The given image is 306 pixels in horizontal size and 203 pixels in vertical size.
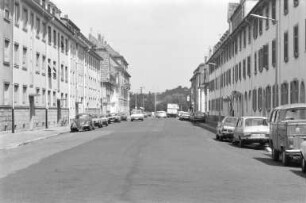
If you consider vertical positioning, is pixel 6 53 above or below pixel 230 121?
above

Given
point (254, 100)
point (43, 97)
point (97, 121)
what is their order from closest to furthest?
point (254, 100), point (43, 97), point (97, 121)

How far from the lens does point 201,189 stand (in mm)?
10656

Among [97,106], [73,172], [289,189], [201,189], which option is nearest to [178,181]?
[201,189]

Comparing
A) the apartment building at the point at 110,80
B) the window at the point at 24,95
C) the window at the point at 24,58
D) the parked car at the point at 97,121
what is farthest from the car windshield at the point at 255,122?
A: the apartment building at the point at 110,80

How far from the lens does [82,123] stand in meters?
46.1

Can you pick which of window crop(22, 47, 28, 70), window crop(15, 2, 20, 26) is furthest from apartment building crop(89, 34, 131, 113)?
window crop(15, 2, 20, 26)

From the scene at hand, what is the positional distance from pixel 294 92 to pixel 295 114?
13.8 m

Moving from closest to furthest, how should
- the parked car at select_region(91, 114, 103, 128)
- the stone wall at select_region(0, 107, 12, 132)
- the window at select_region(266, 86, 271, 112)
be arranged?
the stone wall at select_region(0, 107, 12, 132) → the window at select_region(266, 86, 271, 112) → the parked car at select_region(91, 114, 103, 128)

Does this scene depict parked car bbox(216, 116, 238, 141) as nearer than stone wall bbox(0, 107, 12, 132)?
Yes

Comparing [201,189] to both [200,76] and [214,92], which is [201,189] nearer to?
[214,92]

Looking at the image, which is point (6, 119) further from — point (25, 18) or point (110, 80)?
point (110, 80)

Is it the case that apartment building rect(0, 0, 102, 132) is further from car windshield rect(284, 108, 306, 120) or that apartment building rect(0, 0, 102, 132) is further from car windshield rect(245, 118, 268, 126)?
car windshield rect(284, 108, 306, 120)

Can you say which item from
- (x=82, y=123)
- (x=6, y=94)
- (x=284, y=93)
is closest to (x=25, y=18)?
(x=6, y=94)

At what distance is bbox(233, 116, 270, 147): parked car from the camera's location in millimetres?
25219
